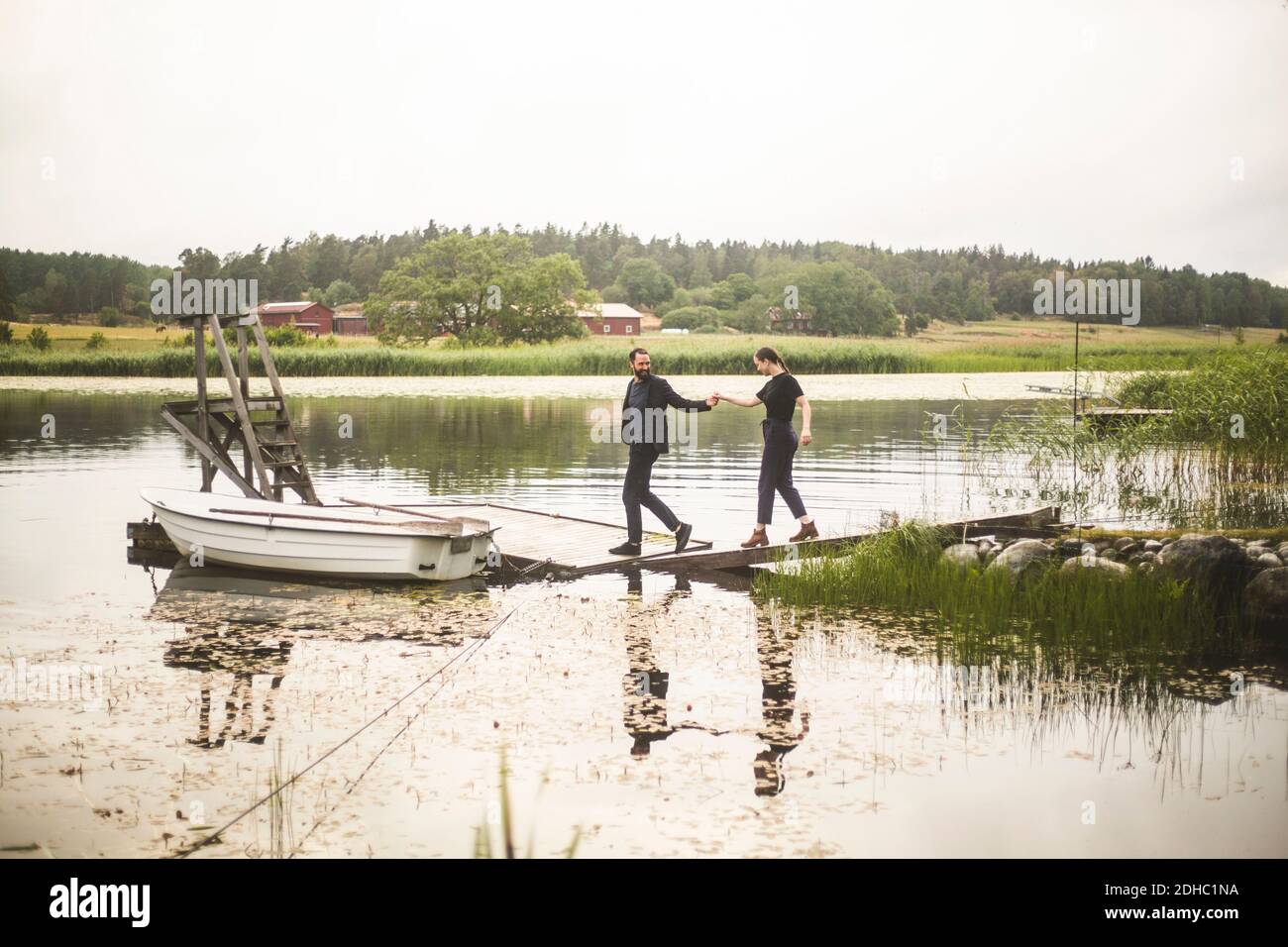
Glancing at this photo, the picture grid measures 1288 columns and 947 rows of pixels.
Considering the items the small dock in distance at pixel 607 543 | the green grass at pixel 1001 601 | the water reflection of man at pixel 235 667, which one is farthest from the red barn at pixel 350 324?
the water reflection of man at pixel 235 667

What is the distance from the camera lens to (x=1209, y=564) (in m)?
9.93

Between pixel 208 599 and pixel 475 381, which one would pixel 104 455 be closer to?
pixel 208 599

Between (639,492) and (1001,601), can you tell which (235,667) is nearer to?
(639,492)

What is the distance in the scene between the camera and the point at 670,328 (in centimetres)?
11531

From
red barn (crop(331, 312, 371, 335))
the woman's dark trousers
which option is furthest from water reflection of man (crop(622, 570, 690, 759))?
red barn (crop(331, 312, 371, 335))

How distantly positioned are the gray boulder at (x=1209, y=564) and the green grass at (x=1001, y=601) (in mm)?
236

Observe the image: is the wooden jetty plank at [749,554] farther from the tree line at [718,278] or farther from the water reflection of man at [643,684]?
the tree line at [718,278]

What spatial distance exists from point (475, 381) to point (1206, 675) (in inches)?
1838

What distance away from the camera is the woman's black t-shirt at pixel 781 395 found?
1114 cm

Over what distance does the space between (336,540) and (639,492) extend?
115 inches

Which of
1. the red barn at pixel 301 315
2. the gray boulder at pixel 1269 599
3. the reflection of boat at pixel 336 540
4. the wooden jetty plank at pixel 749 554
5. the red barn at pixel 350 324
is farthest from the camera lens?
the red barn at pixel 350 324

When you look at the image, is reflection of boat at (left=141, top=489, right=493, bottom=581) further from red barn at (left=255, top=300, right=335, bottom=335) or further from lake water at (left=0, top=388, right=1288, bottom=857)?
red barn at (left=255, top=300, right=335, bottom=335)

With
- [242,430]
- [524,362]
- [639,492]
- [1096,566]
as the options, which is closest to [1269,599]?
[1096,566]
